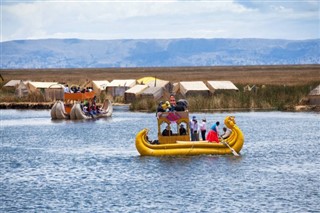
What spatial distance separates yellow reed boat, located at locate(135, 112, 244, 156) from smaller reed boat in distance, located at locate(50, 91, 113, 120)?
28.4m

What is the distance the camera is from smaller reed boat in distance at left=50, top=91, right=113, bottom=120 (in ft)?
206

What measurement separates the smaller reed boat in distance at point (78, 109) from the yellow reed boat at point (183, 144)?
28371mm

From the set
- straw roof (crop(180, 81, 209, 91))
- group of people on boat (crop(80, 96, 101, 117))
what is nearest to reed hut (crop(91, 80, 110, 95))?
straw roof (crop(180, 81, 209, 91))

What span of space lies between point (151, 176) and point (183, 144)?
13.3 feet

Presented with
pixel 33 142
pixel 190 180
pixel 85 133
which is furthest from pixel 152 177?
pixel 85 133

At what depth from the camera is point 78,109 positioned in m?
62.4

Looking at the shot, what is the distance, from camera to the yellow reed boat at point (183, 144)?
3388cm

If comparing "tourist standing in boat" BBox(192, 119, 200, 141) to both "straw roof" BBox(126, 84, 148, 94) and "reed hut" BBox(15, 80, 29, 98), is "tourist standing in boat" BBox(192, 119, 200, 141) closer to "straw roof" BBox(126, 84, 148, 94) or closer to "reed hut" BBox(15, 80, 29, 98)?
"straw roof" BBox(126, 84, 148, 94)

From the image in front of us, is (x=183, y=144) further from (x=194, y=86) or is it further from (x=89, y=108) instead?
(x=194, y=86)

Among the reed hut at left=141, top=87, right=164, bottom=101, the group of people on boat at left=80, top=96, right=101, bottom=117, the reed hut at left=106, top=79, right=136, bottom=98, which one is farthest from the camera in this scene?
the reed hut at left=106, top=79, right=136, bottom=98

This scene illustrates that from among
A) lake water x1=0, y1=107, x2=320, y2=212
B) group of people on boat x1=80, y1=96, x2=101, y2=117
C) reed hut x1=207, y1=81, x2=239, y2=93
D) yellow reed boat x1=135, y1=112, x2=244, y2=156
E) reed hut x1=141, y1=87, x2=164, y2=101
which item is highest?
reed hut x1=207, y1=81, x2=239, y2=93

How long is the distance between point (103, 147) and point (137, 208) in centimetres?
1751

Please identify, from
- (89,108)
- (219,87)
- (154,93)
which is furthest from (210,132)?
(219,87)

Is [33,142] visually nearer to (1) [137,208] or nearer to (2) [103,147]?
(2) [103,147]
